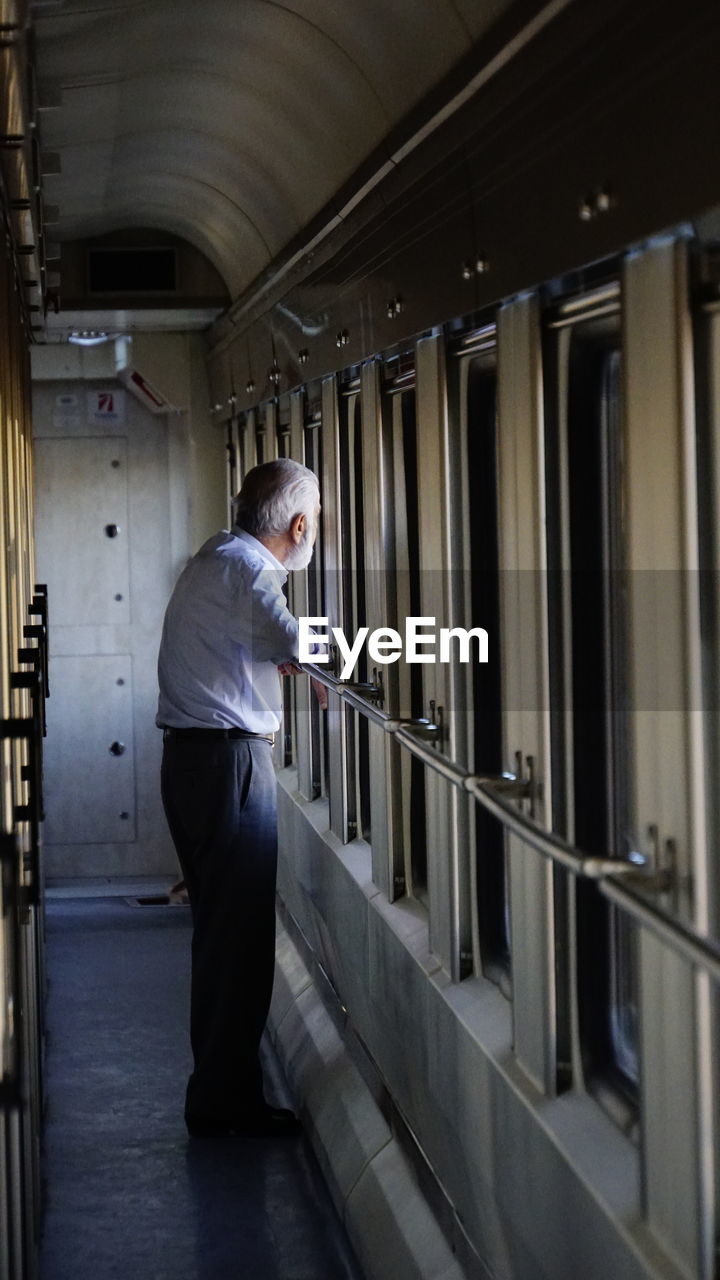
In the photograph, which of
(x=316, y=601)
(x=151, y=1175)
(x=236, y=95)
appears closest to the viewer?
(x=151, y=1175)

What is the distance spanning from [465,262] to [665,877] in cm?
141

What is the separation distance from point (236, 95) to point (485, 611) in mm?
2555

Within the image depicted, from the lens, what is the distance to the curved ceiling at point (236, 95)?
3.82 m

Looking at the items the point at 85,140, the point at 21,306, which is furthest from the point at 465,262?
the point at 21,306

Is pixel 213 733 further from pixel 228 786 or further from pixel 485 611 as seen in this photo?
pixel 485 611

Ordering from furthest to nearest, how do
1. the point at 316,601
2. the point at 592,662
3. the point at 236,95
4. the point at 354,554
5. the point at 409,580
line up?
the point at 316,601 < the point at 236,95 < the point at 354,554 < the point at 409,580 < the point at 592,662

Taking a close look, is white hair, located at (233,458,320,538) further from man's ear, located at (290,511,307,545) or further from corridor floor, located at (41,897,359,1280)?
corridor floor, located at (41,897,359,1280)

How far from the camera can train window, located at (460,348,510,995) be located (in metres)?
3.58

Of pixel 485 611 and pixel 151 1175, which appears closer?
pixel 485 611

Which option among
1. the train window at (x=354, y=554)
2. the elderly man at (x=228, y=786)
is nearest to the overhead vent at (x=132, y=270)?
the train window at (x=354, y=554)

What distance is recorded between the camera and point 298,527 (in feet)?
17.2

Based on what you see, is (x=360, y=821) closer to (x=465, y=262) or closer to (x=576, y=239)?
(x=465, y=262)

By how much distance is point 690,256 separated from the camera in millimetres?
2172

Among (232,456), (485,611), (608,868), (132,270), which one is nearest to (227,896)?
(485,611)
